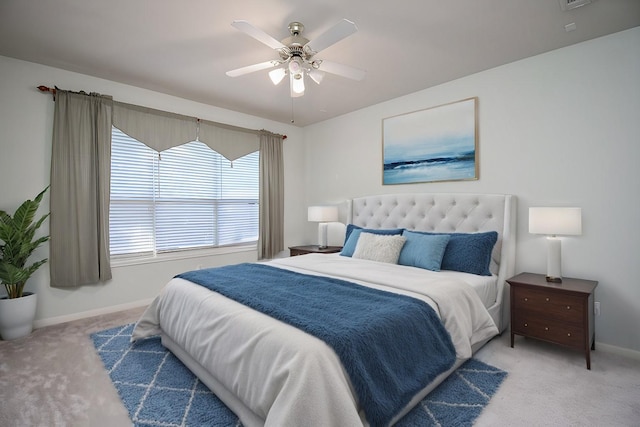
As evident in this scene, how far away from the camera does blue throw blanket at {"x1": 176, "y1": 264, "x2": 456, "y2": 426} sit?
4.62ft

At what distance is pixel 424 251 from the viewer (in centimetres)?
296

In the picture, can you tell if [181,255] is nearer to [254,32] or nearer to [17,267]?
[17,267]

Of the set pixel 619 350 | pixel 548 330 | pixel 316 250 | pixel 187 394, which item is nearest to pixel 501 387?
pixel 548 330

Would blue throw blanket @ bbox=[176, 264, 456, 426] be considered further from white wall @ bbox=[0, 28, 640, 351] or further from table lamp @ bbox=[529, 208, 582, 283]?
white wall @ bbox=[0, 28, 640, 351]

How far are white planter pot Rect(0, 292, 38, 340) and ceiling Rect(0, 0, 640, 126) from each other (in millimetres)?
2229

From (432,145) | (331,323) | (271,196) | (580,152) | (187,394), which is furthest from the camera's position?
(271,196)

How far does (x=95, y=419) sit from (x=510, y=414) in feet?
7.62

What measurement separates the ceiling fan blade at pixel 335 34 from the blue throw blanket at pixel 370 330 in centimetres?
166

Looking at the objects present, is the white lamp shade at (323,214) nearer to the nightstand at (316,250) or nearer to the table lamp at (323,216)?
the table lamp at (323,216)

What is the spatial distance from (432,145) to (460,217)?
918mm

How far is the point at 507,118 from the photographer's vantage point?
10.1 feet

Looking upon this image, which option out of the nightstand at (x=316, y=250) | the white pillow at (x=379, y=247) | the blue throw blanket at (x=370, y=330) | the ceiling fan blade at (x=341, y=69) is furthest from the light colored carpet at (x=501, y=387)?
the ceiling fan blade at (x=341, y=69)

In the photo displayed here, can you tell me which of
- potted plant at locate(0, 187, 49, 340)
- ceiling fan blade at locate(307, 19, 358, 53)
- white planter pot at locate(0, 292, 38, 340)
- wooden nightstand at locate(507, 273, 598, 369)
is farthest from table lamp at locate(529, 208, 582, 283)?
white planter pot at locate(0, 292, 38, 340)

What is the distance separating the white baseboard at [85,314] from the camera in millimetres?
3071
